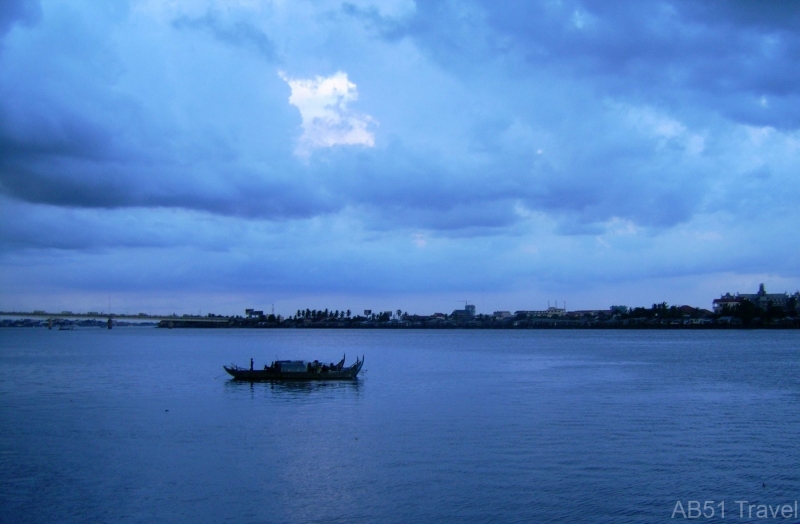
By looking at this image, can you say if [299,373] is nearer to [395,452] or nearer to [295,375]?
[295,375]

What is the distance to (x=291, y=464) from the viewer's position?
26.9m

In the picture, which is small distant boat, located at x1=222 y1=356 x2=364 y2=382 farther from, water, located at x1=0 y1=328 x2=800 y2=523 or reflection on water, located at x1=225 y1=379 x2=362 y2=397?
water, located at x1=0 y1=328 x2=800 y2=523

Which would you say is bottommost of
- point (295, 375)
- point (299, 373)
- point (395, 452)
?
point (395, 452)

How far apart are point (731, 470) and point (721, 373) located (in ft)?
146

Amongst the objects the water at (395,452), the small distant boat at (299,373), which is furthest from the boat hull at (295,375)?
the water at (395,452)

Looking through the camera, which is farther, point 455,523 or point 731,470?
point 731,470

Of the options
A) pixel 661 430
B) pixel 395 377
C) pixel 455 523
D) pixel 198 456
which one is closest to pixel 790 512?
pixel 455 523

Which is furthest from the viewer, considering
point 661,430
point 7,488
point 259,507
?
point 661,430

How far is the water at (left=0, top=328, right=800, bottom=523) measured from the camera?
2164cm

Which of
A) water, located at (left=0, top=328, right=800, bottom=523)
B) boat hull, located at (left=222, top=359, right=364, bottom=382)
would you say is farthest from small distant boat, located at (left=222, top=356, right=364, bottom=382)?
water, located at (left=0, top=328, right=800, bottom=523)

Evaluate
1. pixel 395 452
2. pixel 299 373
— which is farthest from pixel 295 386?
pixel 395 452

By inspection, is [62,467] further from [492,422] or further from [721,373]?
[721,373]

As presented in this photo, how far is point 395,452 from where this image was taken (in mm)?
29016

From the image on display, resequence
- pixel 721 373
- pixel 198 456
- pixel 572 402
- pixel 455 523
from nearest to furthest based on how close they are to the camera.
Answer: pixel 455 523 → pixel 198 456 → pixel 572 402 → pixel 721 373
